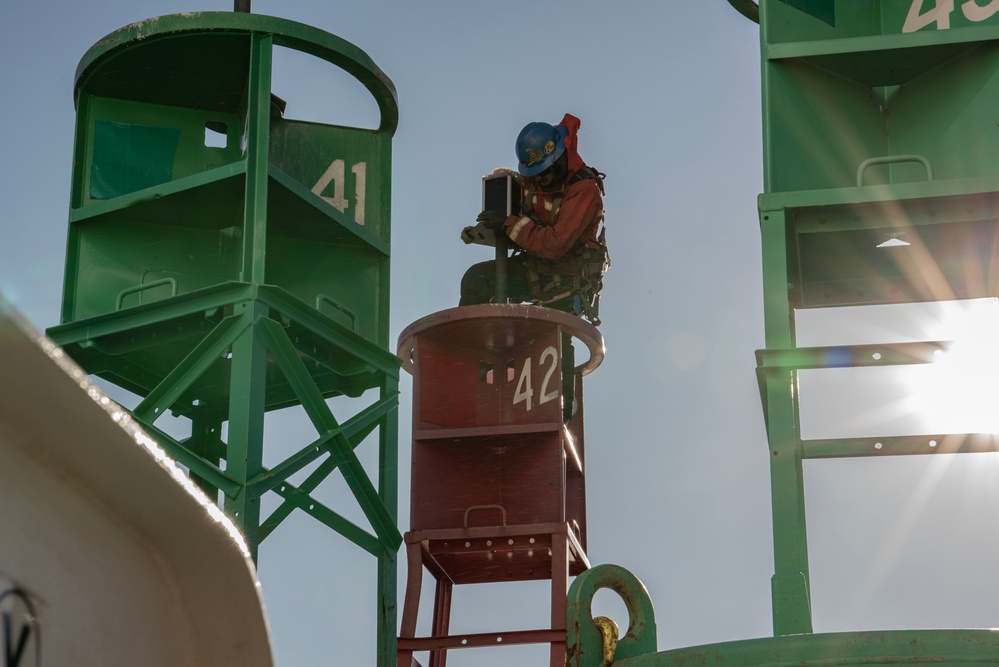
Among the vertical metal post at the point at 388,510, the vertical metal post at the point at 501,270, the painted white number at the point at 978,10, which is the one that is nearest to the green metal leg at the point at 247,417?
the vertical metal post at the point at 388,510


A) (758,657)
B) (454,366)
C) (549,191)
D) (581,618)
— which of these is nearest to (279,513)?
(454,366)

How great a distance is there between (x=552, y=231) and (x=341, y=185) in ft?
8.29

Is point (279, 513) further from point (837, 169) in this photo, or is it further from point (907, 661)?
point (907, 661)

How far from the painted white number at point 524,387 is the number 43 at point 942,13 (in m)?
3.80

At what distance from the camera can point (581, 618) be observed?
23.0 ft

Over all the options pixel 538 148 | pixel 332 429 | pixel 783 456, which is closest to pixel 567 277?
pixel 538 148

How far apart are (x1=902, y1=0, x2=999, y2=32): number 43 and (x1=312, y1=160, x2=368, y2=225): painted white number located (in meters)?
5.78

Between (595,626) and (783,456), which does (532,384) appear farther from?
(595,626)

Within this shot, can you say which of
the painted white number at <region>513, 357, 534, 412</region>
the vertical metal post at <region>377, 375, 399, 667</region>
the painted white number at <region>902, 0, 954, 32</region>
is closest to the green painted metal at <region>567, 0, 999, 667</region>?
the painted white number at <region>902, 0, 954, 32</region>

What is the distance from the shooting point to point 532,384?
1193 cm

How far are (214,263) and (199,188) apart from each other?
94 centimetres

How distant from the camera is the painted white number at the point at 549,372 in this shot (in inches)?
464

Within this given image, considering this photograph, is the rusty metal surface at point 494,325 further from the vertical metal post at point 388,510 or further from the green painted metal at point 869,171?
the green painted metal at point 869,171

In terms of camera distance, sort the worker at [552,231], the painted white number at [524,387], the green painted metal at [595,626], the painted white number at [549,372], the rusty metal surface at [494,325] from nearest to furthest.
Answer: the green painted metal at [595,626]
the rusty metal surface at [494,325]
the painted white number at [549,372]
the painted white number at [524,387]
the worker at [552,231]
